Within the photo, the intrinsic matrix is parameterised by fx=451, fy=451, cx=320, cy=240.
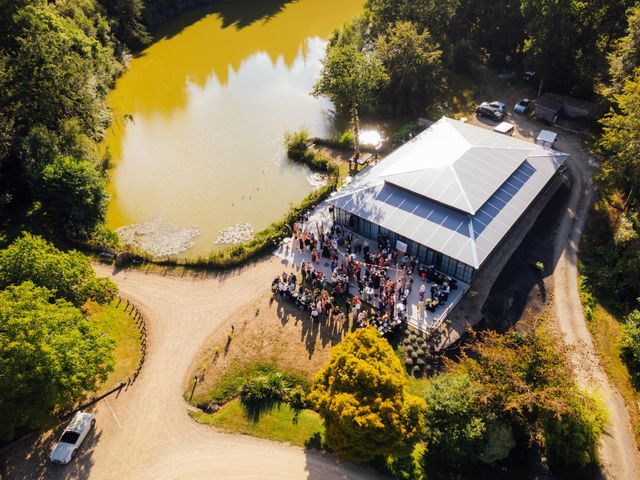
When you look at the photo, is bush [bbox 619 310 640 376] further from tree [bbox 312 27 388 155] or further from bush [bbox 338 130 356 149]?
bush [bbox 338 130 356 149]

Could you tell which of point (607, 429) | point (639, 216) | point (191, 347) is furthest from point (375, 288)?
point (639, 216)

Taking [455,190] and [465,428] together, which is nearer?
[465,428]

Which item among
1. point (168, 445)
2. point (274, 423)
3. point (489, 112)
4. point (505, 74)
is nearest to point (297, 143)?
point (489, 112)

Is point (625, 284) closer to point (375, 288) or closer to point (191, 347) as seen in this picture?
point (375, 288)

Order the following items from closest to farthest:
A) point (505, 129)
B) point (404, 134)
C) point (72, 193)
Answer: point (72, 193) < point (505, 129) < point (404, 134)

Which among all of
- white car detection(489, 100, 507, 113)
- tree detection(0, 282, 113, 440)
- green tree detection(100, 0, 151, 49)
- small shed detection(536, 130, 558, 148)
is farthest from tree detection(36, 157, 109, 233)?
green tree detection(100, 0, 151, 49)

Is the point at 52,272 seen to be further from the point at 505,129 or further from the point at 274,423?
the point at 505,129
